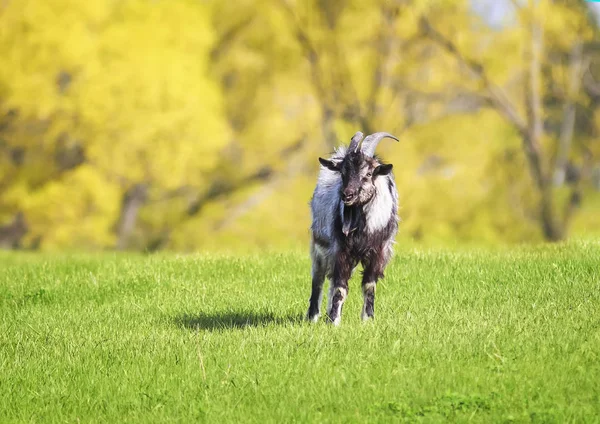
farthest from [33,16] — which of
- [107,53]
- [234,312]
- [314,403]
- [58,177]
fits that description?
[314,403]

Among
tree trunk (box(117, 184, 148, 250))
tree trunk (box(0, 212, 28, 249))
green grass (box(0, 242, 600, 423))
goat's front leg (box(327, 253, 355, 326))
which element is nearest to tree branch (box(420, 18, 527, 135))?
tree trunk (box(117, 184, 148, 250))

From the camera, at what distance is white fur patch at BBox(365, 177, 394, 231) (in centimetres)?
991

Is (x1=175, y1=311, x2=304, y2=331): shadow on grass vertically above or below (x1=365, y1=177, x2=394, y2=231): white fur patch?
below

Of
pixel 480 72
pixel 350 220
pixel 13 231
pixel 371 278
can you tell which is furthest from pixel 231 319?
pixel 480 72

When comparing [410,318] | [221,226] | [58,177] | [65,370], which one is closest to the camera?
[65,370]

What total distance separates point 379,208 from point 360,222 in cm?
26

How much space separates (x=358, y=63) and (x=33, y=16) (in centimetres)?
1250

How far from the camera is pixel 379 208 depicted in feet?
32.7

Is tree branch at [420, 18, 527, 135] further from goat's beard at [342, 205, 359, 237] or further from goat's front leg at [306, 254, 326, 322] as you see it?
goat's beard at [342, 205, 359, 237]

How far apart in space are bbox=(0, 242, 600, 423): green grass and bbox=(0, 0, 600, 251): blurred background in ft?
42.5

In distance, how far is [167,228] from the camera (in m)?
35.7

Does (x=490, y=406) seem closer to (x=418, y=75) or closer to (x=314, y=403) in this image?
(x=314, y=403)

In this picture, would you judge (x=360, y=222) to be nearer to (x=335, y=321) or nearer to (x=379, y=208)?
(x=379, y=208)

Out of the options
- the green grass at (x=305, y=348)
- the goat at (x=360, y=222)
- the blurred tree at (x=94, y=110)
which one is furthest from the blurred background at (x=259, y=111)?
the goat at (x=360, y=222)
